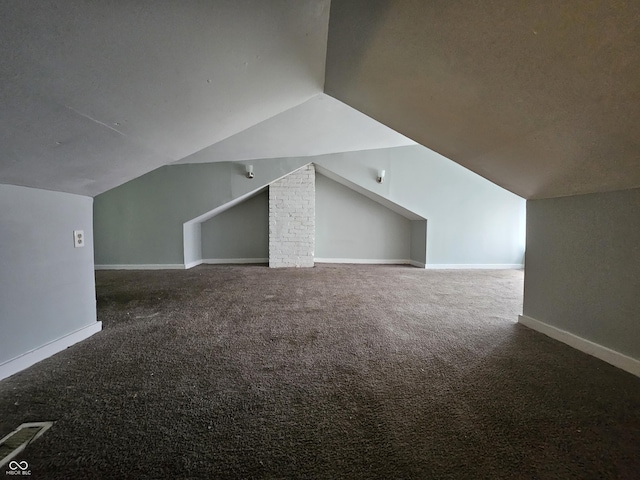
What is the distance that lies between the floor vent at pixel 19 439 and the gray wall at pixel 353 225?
207 inches

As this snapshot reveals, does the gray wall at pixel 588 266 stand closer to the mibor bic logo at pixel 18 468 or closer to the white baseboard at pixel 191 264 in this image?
the mibor bic logo at pixel 18 468

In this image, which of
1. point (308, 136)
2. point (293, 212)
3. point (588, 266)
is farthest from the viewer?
point (293, 212)

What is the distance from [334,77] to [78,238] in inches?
90.0

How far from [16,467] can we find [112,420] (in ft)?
0.91

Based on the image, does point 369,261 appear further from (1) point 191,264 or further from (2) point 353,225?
(1) point 191,264

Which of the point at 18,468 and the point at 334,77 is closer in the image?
the point at 18,468

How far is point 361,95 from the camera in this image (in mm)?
2230

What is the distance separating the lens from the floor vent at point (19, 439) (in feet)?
3.19

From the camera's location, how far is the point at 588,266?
183 cm

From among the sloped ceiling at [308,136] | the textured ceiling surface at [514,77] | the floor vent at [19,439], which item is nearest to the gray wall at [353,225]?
the sloped ceiling at [308,136]

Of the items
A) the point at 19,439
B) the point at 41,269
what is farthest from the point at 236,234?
the point at 19,439

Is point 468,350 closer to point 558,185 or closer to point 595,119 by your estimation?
point 558,185

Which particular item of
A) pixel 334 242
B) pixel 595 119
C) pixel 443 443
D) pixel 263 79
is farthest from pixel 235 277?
pixel 595 119

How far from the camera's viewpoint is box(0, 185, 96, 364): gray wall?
60.1 inches
